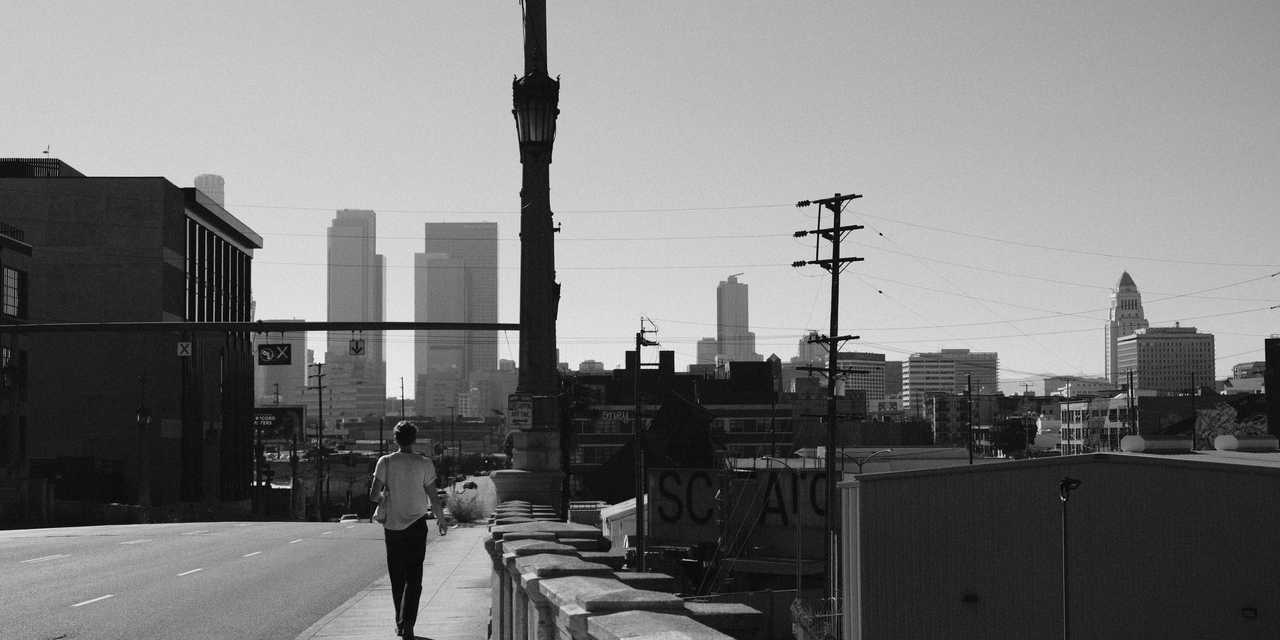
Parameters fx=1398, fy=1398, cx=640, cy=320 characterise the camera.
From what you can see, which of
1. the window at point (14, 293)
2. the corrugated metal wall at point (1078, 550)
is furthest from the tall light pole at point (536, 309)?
the window at point (14, 293)

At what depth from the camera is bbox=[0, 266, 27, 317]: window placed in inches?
2776

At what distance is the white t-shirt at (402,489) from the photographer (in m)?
12.4

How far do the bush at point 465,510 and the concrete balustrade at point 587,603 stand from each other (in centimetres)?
5979

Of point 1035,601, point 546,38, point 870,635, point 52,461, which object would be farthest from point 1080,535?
point 52,461

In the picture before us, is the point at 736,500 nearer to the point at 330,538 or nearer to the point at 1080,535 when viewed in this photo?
the point at 330,538

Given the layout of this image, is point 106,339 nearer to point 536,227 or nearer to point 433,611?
point 536,227

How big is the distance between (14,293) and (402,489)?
66.8 m

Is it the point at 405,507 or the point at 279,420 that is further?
the point at 279,420

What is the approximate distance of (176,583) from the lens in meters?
24.9

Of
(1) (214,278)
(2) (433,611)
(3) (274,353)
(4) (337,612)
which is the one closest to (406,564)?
(2) (433,611)

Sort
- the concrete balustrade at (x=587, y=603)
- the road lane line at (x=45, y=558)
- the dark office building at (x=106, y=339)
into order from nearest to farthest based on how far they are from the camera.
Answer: the concrete balustrade at (x=587, y=603) → the road lane line at (x=45, y=558) → the dark office building at (x=106, y=339)

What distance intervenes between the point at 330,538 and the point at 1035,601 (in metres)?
21.2

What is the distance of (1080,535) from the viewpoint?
104 ft

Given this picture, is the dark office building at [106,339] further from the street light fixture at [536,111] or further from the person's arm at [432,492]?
the person's arm at [432,492]
